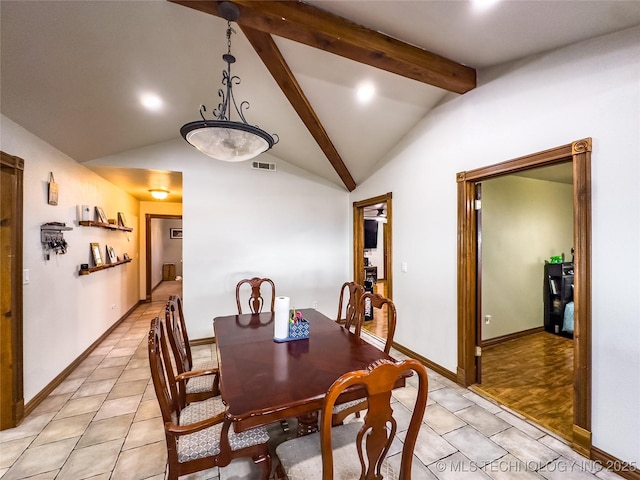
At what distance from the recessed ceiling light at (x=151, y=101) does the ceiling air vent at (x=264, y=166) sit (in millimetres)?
1564

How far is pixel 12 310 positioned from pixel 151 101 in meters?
2.13

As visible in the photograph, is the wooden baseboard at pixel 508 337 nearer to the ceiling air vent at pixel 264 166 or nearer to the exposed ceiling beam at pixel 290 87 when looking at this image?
the exposed ceiling beam at pixel 290 87

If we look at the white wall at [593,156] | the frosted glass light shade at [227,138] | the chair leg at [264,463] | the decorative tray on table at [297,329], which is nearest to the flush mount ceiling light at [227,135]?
the frosted glass light shade at [227,138]

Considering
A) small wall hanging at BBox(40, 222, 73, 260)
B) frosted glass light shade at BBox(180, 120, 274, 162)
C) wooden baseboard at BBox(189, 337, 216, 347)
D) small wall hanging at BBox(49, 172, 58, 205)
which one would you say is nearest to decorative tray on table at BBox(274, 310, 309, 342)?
frosted glass light shade at BBox(180, 120, 274, 162)

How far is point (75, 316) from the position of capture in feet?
10.8

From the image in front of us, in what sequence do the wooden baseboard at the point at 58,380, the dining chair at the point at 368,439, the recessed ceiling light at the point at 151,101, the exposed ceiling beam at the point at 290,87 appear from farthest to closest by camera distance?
the recessed ceiling light at the point at 151,101
the wooden baseboard at the point at 58,380
the exposed ceiling beam at the point at 290,87
the dining chair at the point at 368,439

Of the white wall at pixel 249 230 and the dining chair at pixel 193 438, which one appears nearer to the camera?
the dining chair at pixel 193 438

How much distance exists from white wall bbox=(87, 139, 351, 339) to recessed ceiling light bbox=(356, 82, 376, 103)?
1.91 metres

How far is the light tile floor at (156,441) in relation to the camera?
1776 mm

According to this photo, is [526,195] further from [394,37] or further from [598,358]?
[394,37]

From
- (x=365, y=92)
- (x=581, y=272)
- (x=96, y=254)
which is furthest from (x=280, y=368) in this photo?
(x=96, y=254)

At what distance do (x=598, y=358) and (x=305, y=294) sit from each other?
3.50m

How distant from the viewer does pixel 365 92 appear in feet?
9.43

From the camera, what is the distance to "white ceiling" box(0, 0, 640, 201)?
1.72 meters
